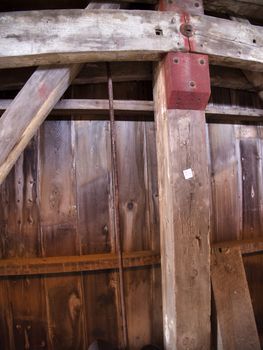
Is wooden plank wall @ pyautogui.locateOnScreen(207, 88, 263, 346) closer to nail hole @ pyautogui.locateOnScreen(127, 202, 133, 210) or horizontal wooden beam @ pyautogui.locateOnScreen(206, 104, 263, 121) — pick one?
horizontal wooden beam @ pyautogui.locateOnScreen(206, 104, 263, 121)

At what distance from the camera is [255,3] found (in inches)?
43.1

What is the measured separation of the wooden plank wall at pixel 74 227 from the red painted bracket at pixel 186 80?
0.52 metres

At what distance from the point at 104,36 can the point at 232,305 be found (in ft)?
5.03

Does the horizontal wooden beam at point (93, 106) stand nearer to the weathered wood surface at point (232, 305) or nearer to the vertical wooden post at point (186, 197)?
the vertical wooden post at point (186, 197)

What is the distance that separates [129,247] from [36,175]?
0.75 m

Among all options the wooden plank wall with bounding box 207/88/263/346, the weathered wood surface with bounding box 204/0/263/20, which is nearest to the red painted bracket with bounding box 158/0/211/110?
the weathered wood surface with bounding box 204/0/263/20

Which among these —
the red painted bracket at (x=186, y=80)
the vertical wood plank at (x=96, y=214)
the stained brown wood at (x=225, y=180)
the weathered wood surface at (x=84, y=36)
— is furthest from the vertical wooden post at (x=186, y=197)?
the stained brown wood at (x=225, y=180)

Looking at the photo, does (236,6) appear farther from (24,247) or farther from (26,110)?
(24,247)

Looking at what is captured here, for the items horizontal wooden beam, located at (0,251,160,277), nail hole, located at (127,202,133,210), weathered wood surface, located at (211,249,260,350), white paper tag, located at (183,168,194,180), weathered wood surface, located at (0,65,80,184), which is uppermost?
weathered wood surface, located at (0,65,80,184)

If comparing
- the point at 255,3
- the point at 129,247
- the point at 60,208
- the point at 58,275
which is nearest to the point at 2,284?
the point at 58,275

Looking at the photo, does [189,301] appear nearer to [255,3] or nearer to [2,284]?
[2,284]

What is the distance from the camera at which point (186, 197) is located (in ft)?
3.21

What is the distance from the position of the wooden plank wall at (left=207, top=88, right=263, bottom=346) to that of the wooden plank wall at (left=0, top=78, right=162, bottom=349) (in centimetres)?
54

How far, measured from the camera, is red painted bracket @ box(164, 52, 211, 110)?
0.95 m
